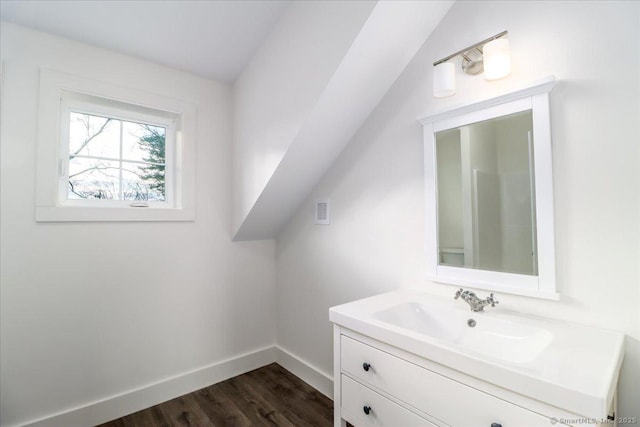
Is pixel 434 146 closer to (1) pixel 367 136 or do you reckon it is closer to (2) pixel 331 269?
(1) pixel 367 136

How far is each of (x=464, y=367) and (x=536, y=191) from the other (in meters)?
0.75

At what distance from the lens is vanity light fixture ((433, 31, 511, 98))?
123 cm

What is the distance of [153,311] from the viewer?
2.04 metres

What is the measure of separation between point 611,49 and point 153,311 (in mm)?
2625

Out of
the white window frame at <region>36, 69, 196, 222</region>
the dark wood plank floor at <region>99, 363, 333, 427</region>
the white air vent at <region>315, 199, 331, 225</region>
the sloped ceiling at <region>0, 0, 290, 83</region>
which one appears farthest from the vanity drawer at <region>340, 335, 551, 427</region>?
the sloped ceiling at <region>0, 0, 290, 83</region>

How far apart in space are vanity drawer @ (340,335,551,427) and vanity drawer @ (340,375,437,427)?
33 mm

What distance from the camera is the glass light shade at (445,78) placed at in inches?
53.2

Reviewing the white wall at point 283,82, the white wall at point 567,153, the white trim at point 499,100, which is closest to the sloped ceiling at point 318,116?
the white wall at point 283,82

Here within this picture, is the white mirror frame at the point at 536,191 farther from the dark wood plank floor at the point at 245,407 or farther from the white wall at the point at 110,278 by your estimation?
the white wall at the point at 110,278

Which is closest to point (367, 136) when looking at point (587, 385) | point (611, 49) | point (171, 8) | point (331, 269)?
point (331, 269)

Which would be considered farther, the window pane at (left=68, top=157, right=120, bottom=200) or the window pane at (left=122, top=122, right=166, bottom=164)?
the window pane at (left=122, top=122, right=166, bottom=164)

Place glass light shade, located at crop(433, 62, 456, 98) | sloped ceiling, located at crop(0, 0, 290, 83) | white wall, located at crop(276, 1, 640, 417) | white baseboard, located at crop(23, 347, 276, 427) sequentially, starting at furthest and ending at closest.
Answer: white baseboard, located at crop(23, 347, 276, 427) → sloped ceiling, located at crop(0, 0, 290, 83) → glass light shade, located at crop(433, 62, 456, 98) → white wall, located at crop(276, 1, 640, 417)

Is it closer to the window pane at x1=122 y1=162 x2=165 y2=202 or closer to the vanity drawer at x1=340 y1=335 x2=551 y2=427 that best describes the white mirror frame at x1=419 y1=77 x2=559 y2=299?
the vanity drawer at x1=340 y1=335 x2=551 y2=427

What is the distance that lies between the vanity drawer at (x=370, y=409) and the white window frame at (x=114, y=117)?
61.8 inches
